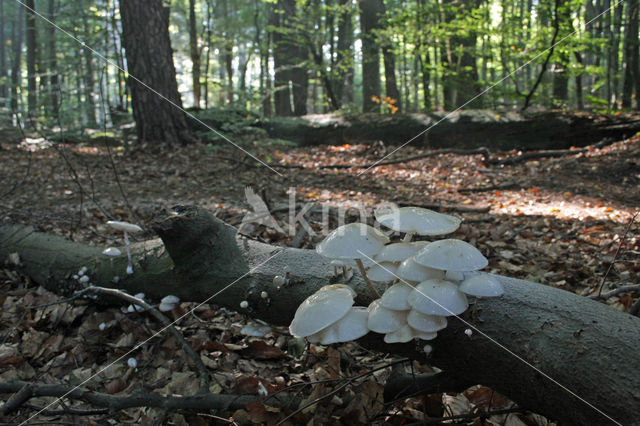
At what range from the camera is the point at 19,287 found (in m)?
3.18

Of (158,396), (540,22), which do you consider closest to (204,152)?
(158,396)

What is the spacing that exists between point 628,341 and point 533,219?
3.42 metres

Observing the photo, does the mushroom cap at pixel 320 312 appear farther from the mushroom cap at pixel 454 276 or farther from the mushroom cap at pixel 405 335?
the mushroom cap at pixel 454 276

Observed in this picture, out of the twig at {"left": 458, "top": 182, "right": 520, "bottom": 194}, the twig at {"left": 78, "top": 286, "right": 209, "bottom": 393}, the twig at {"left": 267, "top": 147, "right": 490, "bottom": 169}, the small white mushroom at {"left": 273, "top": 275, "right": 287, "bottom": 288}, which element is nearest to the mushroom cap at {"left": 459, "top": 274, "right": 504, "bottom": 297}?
the small white mushroom at {"left": 273, "top": 275, "right": 287, "bottom": 288}

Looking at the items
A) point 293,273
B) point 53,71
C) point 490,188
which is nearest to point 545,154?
Result: point 490,188

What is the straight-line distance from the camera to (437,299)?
4.54ft

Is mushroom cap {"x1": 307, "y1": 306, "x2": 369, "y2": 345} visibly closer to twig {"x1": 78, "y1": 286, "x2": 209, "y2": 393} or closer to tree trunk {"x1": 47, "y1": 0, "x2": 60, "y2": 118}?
twig {"x1": 78, "y1": 286, "x2": 209, "y2": 393}

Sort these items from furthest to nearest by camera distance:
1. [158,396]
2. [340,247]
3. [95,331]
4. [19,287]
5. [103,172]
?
[103,172] < [19,287] < [95,331] < [158,396] < [340,247]

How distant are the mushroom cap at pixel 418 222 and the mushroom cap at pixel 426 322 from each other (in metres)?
0.31

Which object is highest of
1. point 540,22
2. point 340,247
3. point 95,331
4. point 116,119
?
point 540,22

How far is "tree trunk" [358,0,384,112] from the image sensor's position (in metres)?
11.7

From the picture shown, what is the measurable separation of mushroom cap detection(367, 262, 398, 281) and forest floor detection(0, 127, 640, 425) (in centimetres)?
50

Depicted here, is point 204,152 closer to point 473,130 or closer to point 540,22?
point 473,130

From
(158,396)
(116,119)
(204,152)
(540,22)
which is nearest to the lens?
(158,396)
